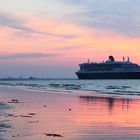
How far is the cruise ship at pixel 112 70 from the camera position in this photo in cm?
16188

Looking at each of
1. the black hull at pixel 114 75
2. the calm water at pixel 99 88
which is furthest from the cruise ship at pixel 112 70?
the calm water at pixel 99 88

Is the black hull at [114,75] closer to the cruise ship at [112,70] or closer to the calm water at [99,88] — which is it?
the cruise ship at [112,70]

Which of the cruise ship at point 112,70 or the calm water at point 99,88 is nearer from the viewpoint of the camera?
the calm water at point 99,88

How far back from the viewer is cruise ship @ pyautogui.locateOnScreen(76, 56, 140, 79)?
162 meters

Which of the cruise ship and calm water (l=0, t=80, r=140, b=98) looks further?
the cruise ship

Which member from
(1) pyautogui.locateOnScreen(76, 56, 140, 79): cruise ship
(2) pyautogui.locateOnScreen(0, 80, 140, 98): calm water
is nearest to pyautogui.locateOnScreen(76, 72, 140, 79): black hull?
(1) pyautogui.locateOnScreen(76, 56, 140, 79): cruise ship

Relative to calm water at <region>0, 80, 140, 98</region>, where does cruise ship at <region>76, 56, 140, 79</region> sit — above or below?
above

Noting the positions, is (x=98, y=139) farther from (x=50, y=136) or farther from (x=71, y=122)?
(x=71, y=122)

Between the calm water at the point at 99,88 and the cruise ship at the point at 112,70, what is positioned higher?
the cruise ship at the point at 112,70

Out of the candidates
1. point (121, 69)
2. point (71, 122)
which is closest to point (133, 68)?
point (121, 69)

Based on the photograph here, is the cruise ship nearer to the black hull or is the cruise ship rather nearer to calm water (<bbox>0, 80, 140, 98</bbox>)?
the black hull

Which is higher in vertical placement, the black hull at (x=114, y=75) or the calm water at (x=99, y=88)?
the black hull at (x=114, y=75)

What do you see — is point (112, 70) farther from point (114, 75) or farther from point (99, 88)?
point (99, 88)

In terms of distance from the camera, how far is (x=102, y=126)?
14.6 m
